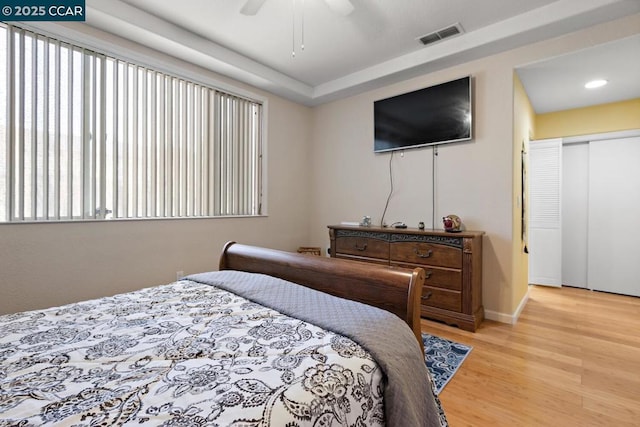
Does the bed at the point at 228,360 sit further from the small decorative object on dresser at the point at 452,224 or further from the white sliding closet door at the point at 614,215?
the white sliding closet door at the point at 614,215

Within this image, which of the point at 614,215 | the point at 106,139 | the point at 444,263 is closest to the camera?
the point at 106,139

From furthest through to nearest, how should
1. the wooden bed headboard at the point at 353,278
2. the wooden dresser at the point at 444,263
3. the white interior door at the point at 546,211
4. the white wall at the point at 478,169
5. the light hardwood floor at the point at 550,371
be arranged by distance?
the white interior door at the point at 546,211, the white wall at the point at 478,169, the wooden dresser at the point at 444,263, the light hardwood floor at the point at 550,371, the wooden bed headboard at the point at 353,278

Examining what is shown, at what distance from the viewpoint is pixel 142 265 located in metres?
2.78

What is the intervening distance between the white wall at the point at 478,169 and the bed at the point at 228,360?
195 centimetres

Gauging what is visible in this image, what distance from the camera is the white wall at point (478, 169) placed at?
278 centimetres

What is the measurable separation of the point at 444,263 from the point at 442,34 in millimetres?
2143

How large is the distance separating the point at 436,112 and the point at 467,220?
1.18 metres

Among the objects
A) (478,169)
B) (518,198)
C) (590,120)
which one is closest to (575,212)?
(590,120)

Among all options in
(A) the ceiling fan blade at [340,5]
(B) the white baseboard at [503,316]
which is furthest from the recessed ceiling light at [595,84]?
(A) the ceiling fan blade at [340,5]

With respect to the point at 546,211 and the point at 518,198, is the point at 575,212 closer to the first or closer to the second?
the point at 546,211

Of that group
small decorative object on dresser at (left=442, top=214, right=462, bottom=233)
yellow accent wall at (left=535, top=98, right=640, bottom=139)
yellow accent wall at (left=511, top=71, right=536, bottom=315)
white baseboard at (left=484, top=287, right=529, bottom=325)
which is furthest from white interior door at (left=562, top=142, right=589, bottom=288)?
small decorative object on dresser at (left=442, top=214, right=462, bottom=233)

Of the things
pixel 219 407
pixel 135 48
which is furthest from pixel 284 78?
pixel 219 407

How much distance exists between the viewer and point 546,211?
405 centimetres

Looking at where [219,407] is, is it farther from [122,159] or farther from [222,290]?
[122,159]
